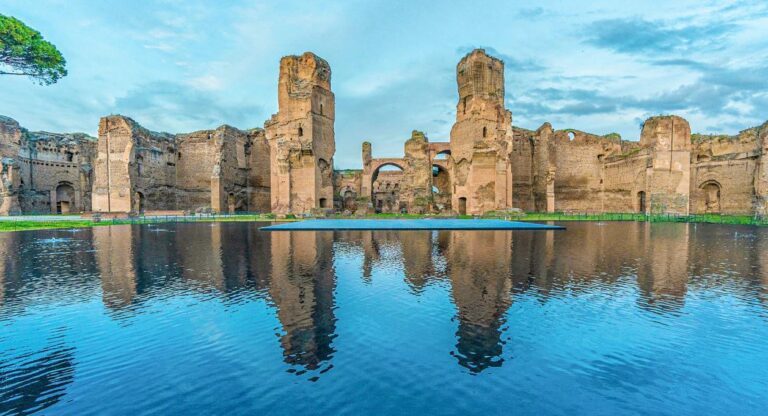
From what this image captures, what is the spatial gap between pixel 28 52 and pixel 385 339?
89.7ft

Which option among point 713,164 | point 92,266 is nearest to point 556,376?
point 92,266

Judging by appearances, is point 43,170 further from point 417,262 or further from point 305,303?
point 305,303

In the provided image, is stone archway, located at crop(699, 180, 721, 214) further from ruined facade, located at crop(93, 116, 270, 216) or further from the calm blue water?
ruined facade, located at crop(93, 116, 270, 216)

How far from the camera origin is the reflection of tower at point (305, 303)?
3918mm

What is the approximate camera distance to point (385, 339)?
167 inches

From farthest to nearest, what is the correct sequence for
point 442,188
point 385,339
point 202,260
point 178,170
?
1. point 442,188
2. point 178,170
3. point 202,260
4. point 385,339

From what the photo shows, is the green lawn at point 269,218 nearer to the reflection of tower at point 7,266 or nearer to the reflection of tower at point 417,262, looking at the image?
the reflection of tower at point 7,266

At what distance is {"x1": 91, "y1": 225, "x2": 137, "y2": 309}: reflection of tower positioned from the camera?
5902 mm

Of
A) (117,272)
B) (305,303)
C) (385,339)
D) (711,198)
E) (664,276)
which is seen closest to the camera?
(385,339)

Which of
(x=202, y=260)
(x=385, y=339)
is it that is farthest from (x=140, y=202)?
(x=385, y=339)

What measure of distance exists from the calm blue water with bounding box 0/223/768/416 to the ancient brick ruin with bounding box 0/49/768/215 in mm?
22329

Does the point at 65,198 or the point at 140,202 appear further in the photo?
the point at 65,198

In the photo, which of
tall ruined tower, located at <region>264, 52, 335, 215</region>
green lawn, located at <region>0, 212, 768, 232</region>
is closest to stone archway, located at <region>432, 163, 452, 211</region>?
green lawn, located at <region>0, 212, 768, 232</region>

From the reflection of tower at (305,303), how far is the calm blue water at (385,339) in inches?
1.3
